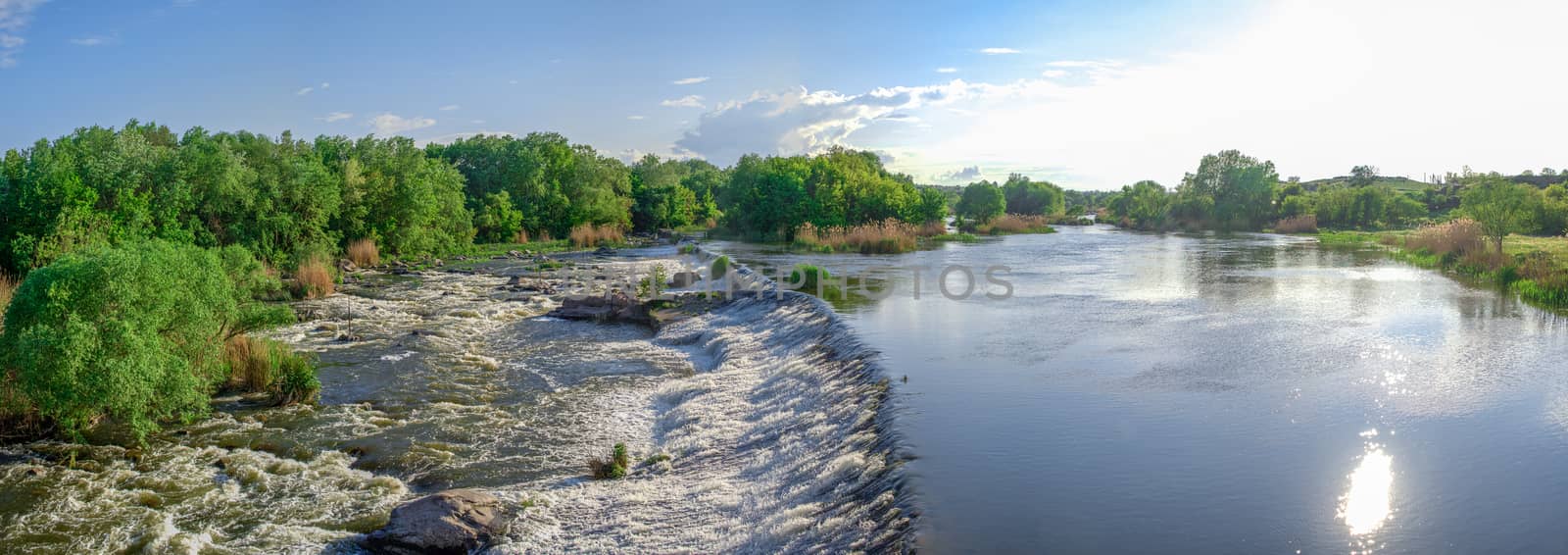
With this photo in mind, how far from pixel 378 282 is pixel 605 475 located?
2482 centimetres

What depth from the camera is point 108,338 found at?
1034cm

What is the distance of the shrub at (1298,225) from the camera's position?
7062 cm

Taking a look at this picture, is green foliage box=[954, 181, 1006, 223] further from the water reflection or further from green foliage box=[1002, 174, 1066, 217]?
the water reflection

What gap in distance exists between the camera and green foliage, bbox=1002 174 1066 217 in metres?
121

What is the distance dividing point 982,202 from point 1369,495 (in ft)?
266

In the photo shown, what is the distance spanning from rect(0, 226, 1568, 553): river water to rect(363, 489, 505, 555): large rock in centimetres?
36

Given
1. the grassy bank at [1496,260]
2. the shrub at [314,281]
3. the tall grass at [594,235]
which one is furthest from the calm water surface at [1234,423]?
the tall grass at [594,235]

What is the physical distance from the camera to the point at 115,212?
23.2 metres

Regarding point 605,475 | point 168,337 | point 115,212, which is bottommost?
point 605,475

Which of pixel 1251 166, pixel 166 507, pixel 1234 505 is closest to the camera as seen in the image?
pixel 1234 505

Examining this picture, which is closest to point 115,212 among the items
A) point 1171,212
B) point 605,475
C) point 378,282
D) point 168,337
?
Answer: point 378,282

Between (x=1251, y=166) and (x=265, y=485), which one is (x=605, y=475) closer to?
(x=265, y=485)

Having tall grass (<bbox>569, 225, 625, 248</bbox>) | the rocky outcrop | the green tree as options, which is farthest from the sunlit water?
tall grass (<bbox>569, 225, 625, 248</bbox>)

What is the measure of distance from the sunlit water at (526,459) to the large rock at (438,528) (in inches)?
12.2
